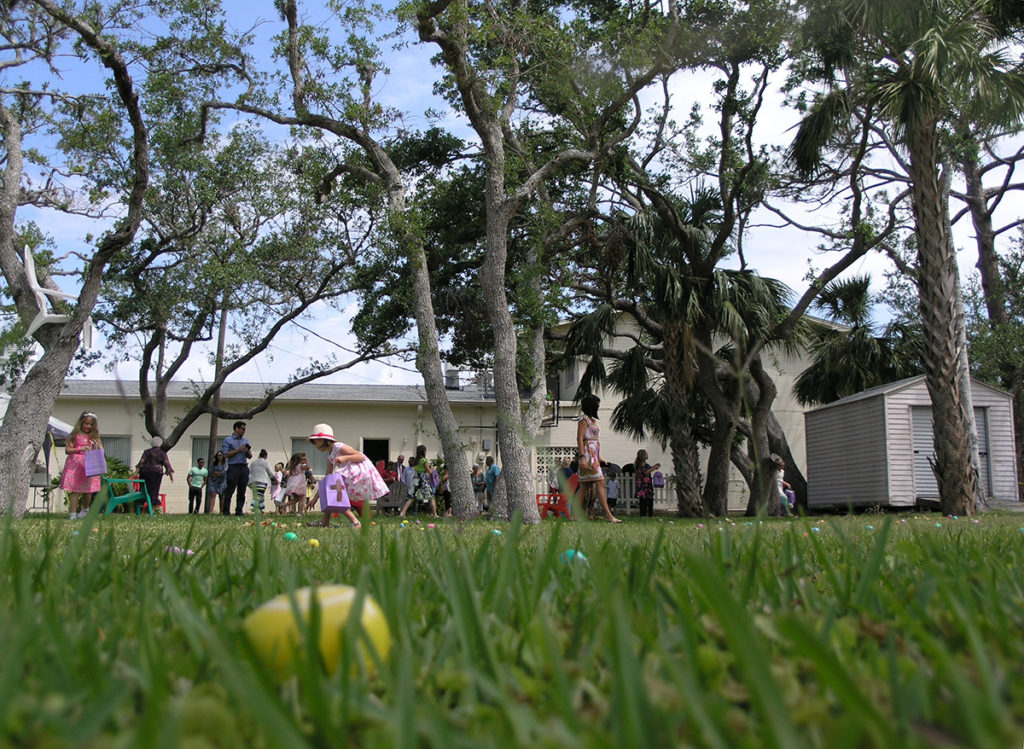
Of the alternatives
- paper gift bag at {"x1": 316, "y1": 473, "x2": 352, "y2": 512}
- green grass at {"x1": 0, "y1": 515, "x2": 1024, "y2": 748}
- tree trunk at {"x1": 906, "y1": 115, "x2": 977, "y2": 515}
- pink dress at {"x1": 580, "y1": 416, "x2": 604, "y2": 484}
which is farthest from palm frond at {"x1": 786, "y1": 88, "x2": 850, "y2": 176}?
green grass at {"x1": 0, "y1": 515, "x2": 1024, "y2": 748}

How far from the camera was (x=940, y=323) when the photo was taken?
13.5m

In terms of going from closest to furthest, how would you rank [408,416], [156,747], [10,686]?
[156,747] → [10,686] → [408,416]

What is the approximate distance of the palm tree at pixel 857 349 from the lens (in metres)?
23.2

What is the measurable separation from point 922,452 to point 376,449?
18.3m

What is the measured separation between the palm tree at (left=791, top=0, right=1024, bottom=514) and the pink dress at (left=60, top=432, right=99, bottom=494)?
13437 mm

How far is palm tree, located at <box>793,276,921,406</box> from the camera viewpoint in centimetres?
2325

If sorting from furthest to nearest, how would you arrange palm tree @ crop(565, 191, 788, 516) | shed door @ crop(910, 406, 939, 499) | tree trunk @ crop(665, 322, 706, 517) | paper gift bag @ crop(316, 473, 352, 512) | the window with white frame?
the window with white frame, shed door @ crop(910, 406, 939, 499), tree trunk @ crop(665, 322, 706, 517), palm tree @ crop(565, 191, 788, 516), paper gift bag @ crop(316, 473, 352, 512)

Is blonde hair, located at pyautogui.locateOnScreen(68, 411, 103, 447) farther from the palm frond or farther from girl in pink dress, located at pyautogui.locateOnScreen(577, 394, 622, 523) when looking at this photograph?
the palm frond

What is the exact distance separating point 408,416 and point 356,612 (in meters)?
29.6

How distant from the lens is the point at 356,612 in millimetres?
933

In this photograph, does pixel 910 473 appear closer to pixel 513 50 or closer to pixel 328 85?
pixel 513 50

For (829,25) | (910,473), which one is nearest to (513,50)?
(829,25)

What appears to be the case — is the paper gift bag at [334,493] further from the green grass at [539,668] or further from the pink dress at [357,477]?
the green grass at [539,668]

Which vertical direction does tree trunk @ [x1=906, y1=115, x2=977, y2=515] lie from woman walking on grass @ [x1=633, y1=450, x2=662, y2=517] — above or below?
above
